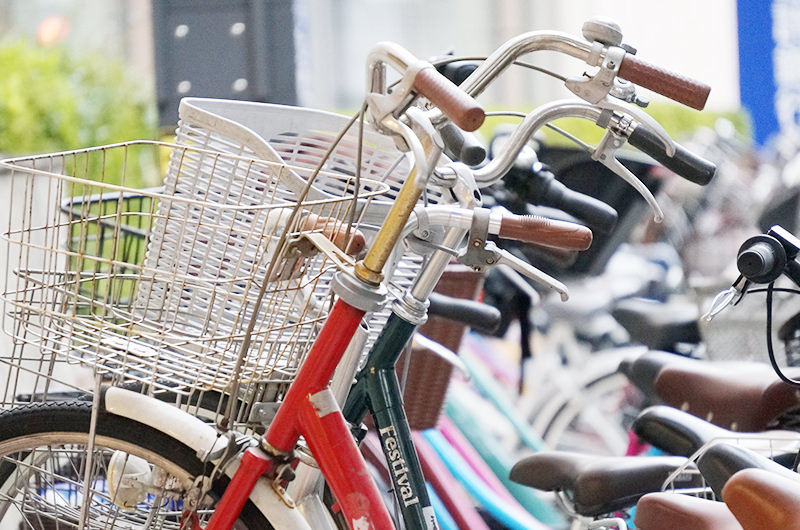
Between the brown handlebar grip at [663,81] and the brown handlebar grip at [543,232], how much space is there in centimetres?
22

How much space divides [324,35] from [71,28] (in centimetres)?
254

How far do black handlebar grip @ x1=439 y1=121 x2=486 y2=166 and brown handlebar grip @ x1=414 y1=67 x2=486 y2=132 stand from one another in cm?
13

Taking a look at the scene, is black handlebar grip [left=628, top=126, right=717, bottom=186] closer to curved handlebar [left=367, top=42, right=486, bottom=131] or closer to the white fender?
curved handlebar [left=367, top=42, right=486, bottom=131]

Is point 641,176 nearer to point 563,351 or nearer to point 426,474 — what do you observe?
point 563,351

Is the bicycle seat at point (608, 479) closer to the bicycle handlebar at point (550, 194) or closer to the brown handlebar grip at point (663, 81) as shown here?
the bicycle handlebar at point (550, 194)

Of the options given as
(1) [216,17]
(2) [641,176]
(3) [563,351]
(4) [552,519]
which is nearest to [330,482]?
(4) [552,519]

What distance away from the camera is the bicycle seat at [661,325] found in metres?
2.93

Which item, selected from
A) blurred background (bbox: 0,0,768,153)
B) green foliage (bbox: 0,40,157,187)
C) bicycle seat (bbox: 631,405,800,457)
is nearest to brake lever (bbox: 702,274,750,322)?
bicycle seat (bbox: 631,405,800,457)

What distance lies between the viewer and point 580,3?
10.8 metres

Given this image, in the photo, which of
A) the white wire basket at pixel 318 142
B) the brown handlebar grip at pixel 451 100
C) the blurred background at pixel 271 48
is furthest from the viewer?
the blurred background at pixel 271 48

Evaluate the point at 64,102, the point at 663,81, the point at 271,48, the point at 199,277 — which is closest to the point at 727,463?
the point at 663,81

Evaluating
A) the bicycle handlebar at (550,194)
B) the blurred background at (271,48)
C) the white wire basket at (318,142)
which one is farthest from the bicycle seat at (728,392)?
the blurred background at (271,48)

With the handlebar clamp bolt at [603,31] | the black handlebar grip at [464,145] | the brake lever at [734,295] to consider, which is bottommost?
the brake lever at [734,295]

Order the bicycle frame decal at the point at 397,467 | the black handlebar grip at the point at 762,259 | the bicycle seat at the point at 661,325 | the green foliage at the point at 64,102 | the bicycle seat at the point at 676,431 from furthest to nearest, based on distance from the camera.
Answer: the green foliage at the point at 64,102 → the bicycle seat at the point at 661,325 → the bicycle seat at the point at 676,431 → the bicycle frame decal at the point at 397,467 → the black handlebar grip at the point at 762,259
